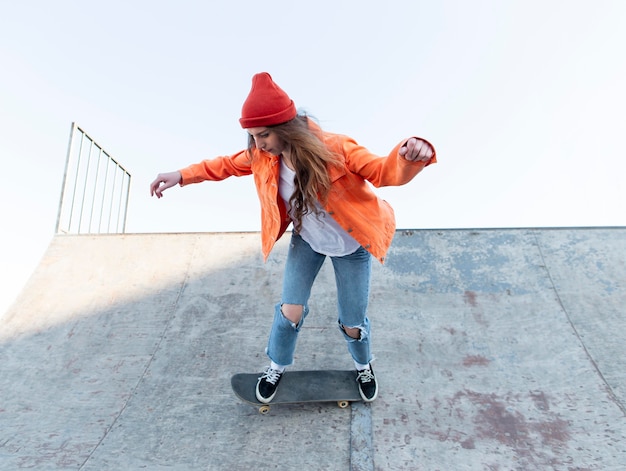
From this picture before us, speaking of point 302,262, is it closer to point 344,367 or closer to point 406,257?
point 344,367

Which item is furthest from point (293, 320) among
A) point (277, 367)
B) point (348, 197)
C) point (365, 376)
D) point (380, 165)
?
point (380, 165)

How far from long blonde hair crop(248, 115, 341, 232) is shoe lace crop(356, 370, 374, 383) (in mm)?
1083

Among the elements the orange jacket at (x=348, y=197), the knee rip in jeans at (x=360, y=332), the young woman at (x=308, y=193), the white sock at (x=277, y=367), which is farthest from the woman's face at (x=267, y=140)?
the white sock at (x=277, y=367)

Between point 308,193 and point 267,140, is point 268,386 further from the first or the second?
point 267,140

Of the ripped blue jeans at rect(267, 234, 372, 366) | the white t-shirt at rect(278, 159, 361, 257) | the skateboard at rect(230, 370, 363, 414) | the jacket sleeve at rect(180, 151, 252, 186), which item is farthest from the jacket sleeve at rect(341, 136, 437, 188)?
the skateboard at rect(230, 370, 363, 414)

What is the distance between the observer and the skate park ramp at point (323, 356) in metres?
2.27

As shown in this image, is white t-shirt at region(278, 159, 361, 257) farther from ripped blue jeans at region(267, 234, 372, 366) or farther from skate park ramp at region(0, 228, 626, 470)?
skate park ramp at region(0, 228, 626, 470)

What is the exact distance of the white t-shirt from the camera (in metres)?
2.09

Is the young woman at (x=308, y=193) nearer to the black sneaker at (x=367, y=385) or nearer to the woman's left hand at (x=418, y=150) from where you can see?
the woman's left hand at (x=418, y=150)

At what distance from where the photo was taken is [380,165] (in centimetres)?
184

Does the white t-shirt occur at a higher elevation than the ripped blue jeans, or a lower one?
higher

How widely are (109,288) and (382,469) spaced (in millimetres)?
2849

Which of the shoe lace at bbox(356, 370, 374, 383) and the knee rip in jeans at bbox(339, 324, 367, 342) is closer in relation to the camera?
the knee rip in jeans at bbox(339, 324, 367, 342)

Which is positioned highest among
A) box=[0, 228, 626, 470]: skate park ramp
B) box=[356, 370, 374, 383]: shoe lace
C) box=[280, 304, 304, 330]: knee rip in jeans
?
box=[280, 304, 304, 330]: knee rip in jeans
